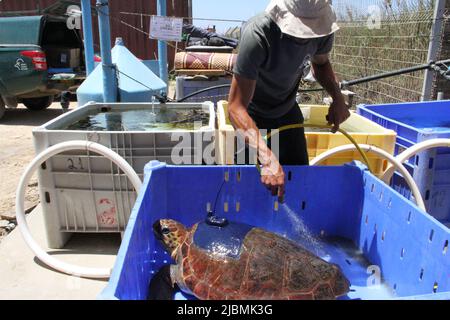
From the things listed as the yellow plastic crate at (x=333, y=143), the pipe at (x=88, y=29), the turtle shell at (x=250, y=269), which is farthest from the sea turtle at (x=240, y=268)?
the pipe at (x=88, y=29)

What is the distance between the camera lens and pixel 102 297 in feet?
4.00

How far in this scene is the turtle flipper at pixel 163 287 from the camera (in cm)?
211

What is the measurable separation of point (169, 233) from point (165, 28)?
392 centimetres

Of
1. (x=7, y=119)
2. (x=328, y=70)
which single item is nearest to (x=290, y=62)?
(x=328, y=70)

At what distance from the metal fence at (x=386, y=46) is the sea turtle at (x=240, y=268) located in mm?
4394

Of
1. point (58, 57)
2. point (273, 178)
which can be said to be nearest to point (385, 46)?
point (273, 178)

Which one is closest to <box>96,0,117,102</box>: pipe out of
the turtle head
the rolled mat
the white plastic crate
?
the white plastic crate

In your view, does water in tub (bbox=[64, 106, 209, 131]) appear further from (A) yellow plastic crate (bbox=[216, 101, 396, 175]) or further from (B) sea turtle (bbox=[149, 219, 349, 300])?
(B) sea turtle (bbox=[149, 219, 349, 300])

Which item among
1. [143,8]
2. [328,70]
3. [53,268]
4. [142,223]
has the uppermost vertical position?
[143,8]

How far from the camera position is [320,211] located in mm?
2533

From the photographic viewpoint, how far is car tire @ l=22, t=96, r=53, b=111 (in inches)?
351

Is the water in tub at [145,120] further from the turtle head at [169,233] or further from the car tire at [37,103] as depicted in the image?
the car tire at [37,103]
